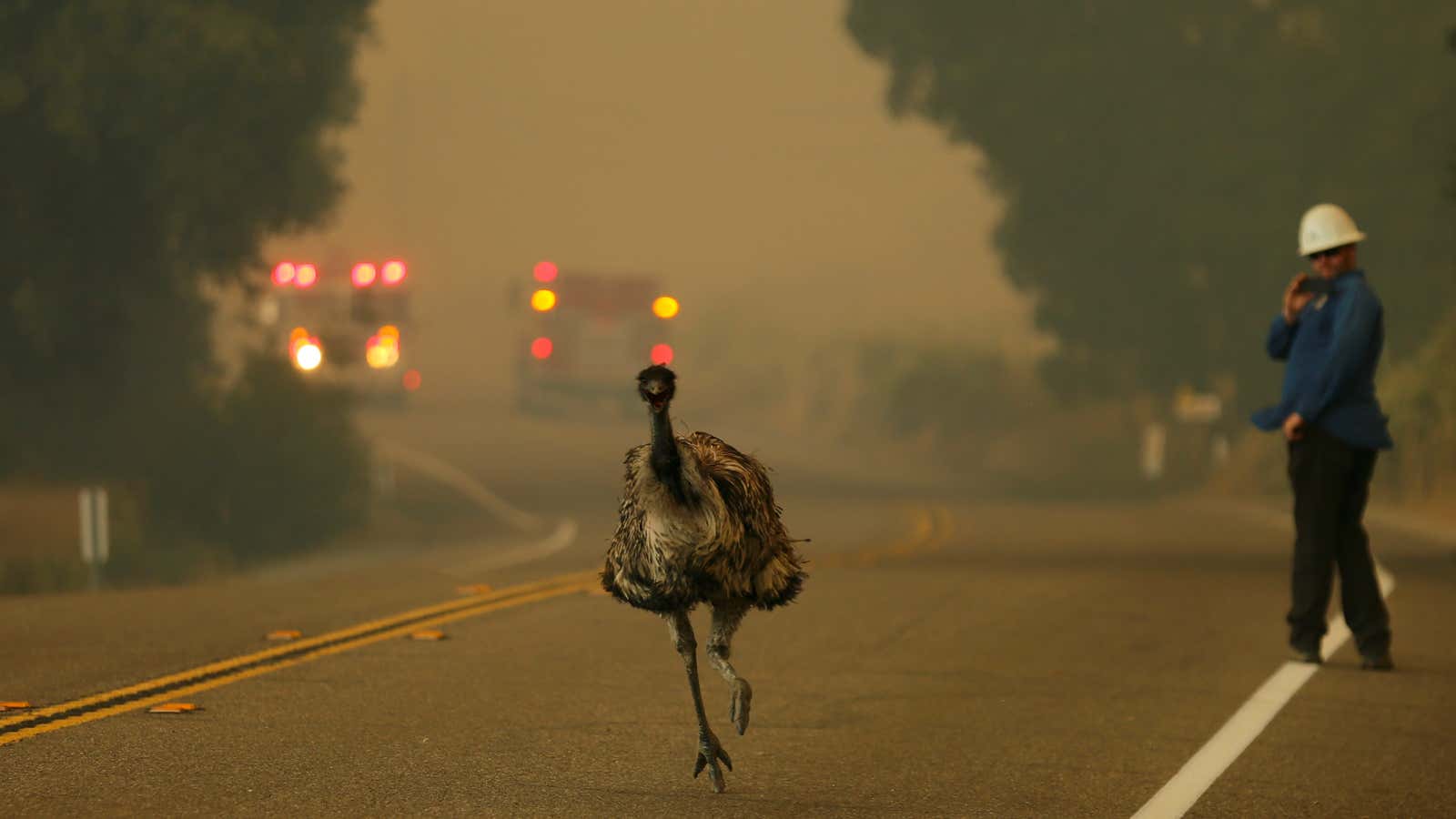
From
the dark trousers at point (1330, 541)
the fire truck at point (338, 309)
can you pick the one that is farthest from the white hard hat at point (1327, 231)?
the fire truck at point (338, 309)

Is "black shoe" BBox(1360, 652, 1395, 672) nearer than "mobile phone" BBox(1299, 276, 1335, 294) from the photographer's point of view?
No

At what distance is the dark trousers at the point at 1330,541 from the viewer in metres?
11.8

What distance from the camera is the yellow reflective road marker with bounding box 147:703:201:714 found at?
9.49m

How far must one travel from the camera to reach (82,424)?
34.9 meters

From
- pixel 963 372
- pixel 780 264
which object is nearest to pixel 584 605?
pixel 963 372

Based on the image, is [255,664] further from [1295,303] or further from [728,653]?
[1295,303]

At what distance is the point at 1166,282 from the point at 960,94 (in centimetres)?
702

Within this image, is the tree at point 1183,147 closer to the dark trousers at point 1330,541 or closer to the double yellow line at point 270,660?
the double yellow line at point 270,660

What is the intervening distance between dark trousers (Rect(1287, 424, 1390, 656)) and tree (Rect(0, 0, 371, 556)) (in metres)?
22.4

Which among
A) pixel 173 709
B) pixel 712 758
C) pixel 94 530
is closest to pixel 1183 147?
pixel 94 530

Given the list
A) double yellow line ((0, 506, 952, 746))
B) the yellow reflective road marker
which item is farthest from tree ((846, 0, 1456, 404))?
the yellow reflective road marker

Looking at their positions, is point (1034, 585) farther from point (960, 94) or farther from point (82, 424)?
point (960, 94)

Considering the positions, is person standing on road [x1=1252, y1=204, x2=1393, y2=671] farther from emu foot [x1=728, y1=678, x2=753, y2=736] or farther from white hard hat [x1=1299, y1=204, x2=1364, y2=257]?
emu foot [x1=728, y1=678, x2=753, y2=736]

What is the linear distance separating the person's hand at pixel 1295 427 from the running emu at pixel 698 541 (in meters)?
4.78
